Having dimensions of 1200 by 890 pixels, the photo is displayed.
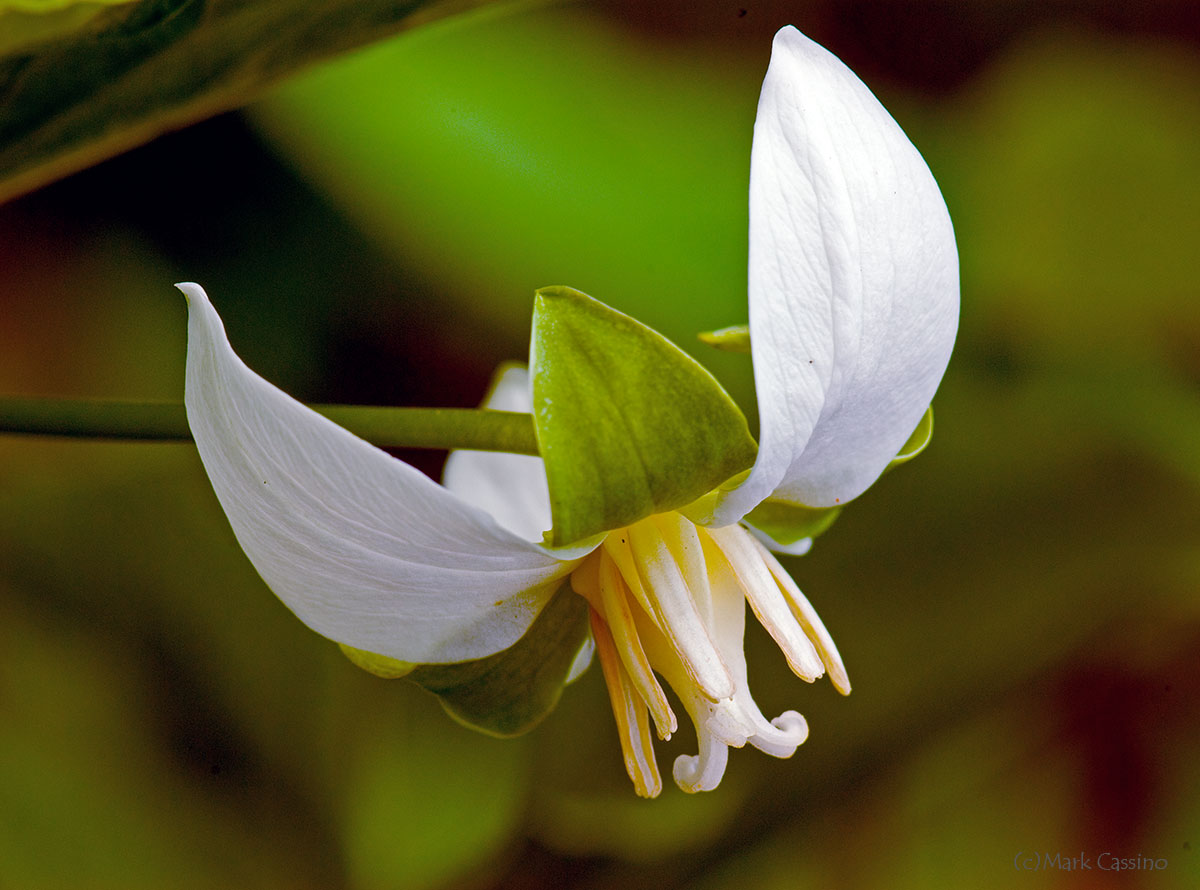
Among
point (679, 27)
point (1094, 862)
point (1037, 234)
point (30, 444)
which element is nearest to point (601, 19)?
point (679, 27)

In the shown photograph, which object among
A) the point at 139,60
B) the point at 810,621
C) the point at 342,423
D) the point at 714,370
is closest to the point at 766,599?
the point at 810,621

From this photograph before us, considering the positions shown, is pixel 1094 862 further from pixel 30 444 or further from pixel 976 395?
pixel 30 444

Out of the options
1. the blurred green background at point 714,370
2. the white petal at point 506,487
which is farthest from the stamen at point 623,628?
the blurred green background at point 714,370

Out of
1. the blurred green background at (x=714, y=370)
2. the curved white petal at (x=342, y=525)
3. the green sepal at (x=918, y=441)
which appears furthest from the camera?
the blurred green background at (x=714, y=370)

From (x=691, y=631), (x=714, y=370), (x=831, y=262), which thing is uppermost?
(x=831, y=262)

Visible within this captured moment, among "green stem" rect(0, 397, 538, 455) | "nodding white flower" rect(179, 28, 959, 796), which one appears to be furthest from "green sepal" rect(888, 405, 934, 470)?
"green stem" rect(0, 397, 538, 455)

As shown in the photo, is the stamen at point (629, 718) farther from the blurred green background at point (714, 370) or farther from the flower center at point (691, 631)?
the blurred green background at point (714, 370)

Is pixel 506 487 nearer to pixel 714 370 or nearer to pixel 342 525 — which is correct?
pixel 342 525
